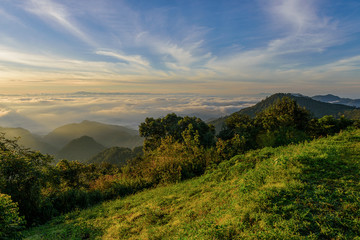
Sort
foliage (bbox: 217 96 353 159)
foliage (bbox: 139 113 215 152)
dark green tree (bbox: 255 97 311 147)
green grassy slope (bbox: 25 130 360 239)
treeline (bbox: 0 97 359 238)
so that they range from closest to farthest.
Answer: green grassy slope (bbox: 25 130 360 239) < treeline (bbox: 0 97 359 238) < foliage (bbox: 217 96 353 159) < dark green tree (bbox: 255 97 311 147) < foliage (bbox: 139 113 215 152)

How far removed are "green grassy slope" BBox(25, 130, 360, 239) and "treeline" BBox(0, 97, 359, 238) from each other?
7.58 ft

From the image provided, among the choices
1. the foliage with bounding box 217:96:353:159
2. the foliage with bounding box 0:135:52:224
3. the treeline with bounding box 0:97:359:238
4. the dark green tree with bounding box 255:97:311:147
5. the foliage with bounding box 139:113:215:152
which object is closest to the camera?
the foliage with bounding box 0:135:52:224

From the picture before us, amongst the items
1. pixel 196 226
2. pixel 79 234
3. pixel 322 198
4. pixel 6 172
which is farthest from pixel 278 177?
pixel 6 172

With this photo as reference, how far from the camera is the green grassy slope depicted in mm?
4496

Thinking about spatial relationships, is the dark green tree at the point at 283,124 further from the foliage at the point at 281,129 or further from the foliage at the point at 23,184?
the foliage at the point at 23,184

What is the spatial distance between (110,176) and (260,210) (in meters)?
14.7

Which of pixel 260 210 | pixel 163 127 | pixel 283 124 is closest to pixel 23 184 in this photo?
pixel 260 210

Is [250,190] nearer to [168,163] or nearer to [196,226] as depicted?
[196,226]

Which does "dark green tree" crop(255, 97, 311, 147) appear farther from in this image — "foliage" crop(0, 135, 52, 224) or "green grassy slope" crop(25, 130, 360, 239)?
"foliage" crop(0, 135, 52, 224)

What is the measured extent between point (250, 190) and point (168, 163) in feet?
28.4

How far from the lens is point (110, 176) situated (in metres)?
16.8

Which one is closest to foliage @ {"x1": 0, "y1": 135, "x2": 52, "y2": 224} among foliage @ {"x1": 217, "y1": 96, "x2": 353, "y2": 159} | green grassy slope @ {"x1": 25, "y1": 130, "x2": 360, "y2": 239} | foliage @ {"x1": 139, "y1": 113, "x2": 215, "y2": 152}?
green grassy slope @ {"x1": 25, "y1": 130, "x2": 360, "y2": 239}

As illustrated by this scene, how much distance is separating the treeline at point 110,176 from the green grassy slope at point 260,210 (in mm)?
2310

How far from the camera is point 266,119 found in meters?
20.6
